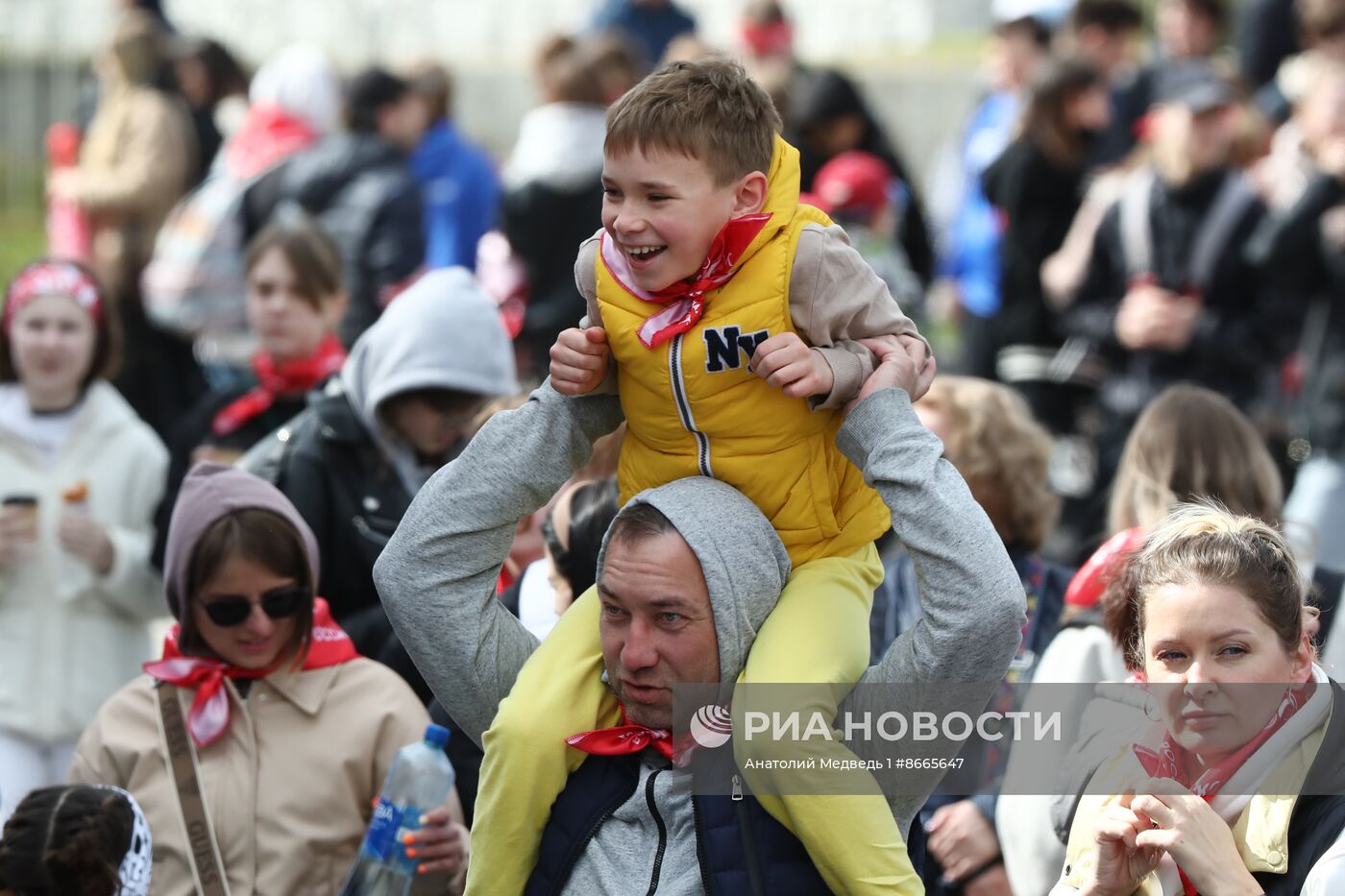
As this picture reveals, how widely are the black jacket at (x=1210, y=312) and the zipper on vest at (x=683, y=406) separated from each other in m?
4.56

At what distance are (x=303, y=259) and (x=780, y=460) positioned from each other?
338cm

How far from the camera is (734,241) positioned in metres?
3.16

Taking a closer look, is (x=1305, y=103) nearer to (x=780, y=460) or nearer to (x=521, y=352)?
(x=521, y=352)

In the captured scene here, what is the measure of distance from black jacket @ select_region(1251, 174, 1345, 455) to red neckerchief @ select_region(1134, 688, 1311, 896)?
4136 millimetres

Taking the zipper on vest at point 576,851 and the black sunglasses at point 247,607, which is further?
the black sunglasses at point 247,607

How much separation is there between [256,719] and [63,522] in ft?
5.15

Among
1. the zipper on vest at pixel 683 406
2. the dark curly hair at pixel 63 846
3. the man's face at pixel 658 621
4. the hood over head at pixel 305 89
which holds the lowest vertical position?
the dark curly hair at pixel 63 846

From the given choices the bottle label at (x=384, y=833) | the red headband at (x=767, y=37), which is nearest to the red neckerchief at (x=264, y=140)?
the red headband at (x=767, y=37)

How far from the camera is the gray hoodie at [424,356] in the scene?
16.6ft

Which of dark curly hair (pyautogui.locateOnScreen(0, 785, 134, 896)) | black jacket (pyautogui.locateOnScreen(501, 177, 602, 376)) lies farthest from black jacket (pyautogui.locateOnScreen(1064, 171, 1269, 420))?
dark curly hair (pyautogui.locateOnScreen(0, 785, 134, 896))

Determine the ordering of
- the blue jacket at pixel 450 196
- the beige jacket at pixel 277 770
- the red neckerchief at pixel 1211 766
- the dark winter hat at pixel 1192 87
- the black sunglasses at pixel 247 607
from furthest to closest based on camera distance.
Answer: the blue jacket at pixel 450 196
the dark winter hat at pixel 1192 87
the black sunglasses at pixel 247 607
the beige jacket at pixel 277 770
the red neckerchief at pixel 1211 766

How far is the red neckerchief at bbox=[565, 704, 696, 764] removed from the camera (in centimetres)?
319

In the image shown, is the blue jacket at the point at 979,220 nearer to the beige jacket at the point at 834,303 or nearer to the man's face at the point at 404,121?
the man's face at the point at 404,121

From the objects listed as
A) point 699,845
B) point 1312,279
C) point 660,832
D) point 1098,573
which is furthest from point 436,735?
point 1312,279
